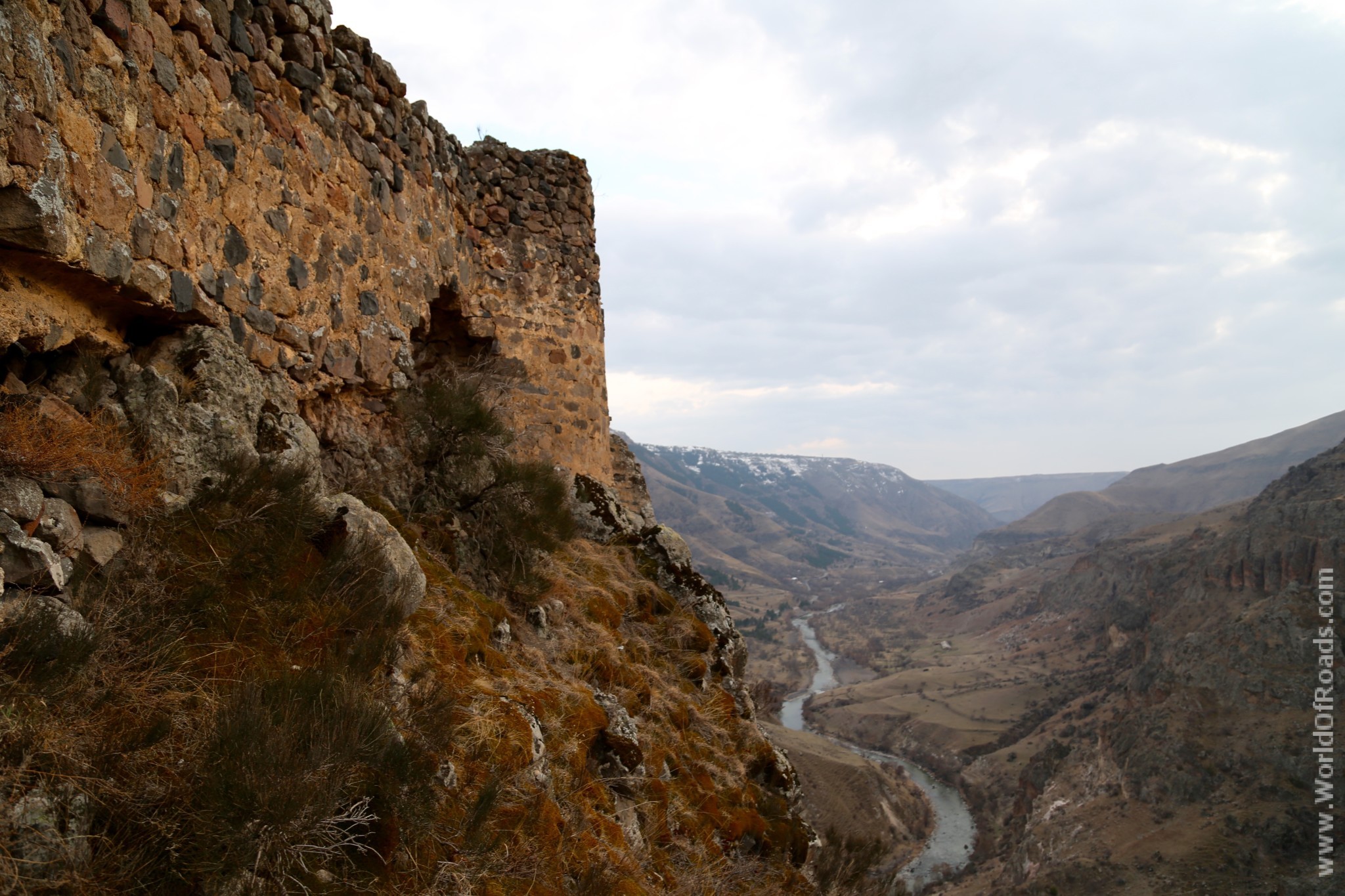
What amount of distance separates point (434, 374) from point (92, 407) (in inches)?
136

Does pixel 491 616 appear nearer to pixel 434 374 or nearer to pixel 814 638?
pixel 434 374

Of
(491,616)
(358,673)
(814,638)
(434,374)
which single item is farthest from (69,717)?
(814,638)

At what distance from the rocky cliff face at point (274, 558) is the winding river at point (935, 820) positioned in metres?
30.8

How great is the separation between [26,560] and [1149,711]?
61.0 meters

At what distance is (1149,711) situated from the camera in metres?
49.4

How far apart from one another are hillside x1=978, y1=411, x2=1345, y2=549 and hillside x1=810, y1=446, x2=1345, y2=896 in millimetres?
76949

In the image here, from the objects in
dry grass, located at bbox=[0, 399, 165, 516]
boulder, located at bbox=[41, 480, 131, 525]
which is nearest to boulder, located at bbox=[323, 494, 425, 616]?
dry grass, located at bbox=[0, 399, 165, 516]

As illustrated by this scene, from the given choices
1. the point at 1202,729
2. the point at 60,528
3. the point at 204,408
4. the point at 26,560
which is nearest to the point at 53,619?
the point at 26,560

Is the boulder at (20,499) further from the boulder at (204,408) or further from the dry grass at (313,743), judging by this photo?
the boulder at (204,408)

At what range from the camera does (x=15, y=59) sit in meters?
2.42

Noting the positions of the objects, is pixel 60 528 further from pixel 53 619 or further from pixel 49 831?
pixel 49 831

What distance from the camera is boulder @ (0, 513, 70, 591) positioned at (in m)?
2.12

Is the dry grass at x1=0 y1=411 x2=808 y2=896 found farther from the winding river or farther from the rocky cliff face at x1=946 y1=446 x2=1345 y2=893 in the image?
the rocky cliff face at x1=946 y1=446 x2=1345 y2=893

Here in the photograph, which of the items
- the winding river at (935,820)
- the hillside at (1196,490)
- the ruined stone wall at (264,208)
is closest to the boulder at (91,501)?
the ruined stone wall at (264,208)
